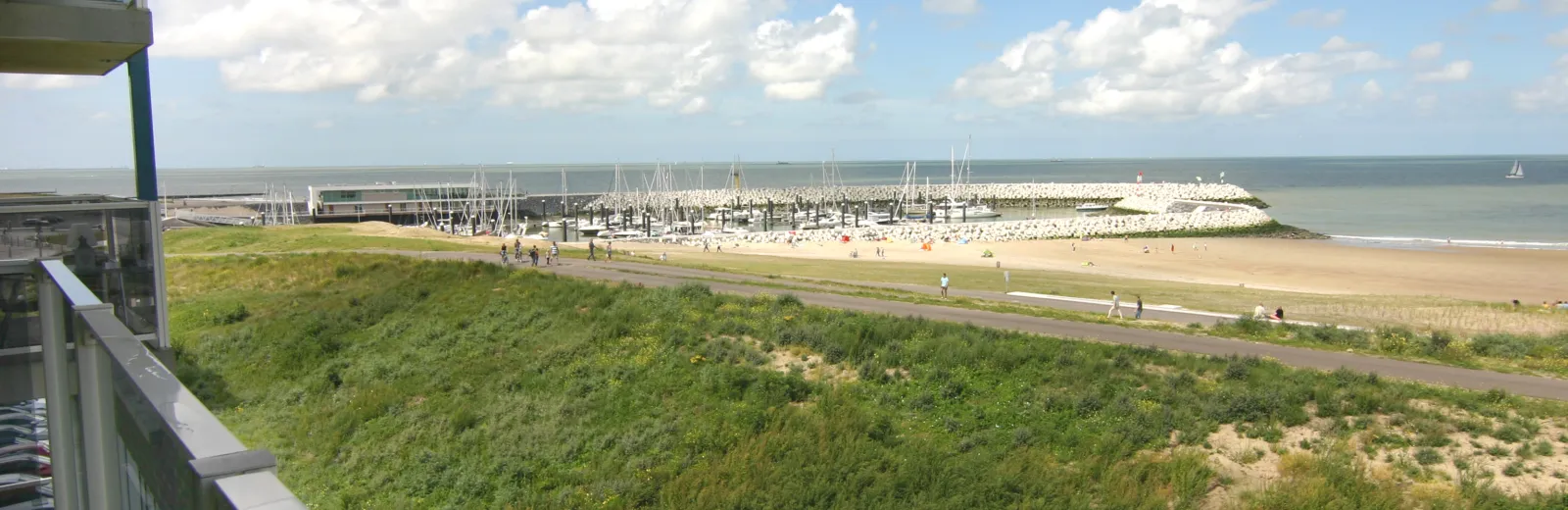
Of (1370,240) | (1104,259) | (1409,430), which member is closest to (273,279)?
(1409,430)

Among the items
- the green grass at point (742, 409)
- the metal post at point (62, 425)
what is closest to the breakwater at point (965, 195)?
the green grass at point (742, 409)

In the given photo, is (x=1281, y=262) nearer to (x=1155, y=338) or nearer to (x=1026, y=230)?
(x=1026, y=230)

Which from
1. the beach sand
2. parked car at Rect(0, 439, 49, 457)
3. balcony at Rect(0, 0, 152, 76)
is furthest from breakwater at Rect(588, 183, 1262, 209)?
parked car at Rect(0, 439, 49, 457)

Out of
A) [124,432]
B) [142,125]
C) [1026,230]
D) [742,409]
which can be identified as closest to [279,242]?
[742,409]

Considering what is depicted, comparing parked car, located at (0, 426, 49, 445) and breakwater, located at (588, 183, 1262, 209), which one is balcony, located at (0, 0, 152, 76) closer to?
parked car, located at (0, 426, 49, 445)

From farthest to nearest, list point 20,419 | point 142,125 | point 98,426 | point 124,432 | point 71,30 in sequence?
1. point 142,125
2. point 71,30
3. point 20,419
4. point 98,426
5. point 124,432

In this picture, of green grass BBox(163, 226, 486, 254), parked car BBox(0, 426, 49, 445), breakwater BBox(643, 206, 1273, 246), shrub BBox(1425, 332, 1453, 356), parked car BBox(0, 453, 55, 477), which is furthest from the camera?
breakwater BBox(643, 206, 1273, 246)
